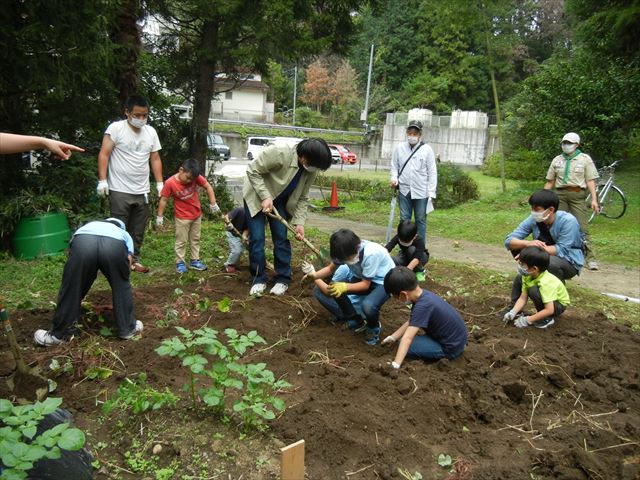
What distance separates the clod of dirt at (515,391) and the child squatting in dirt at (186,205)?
353cm

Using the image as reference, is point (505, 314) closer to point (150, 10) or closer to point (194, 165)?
point (194, 165)

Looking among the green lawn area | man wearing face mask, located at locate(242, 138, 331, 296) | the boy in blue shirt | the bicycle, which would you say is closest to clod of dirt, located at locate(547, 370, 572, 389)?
the boy in blue shirt

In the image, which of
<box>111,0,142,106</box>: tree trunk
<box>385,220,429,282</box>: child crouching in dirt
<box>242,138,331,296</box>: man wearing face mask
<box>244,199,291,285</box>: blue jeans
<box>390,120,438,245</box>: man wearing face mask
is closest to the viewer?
<box>242,138,331,296</box>: man wearing face mask

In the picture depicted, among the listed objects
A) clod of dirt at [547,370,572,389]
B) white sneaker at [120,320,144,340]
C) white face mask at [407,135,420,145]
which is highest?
white face mask at [407,135,420,145]

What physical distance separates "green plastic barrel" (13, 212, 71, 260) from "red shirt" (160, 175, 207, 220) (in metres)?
1.57

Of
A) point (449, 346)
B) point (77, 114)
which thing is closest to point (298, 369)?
point (449, 346)

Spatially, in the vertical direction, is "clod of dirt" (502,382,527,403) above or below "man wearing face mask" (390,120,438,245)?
below

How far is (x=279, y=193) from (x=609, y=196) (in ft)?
31.0

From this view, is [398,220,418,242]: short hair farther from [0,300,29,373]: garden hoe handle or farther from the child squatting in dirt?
[0,300,29,373]: garden hoe handle

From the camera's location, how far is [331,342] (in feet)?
14.0

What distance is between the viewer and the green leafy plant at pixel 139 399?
2.82m

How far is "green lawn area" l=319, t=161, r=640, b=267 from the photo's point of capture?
887 cm

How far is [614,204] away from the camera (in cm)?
1239

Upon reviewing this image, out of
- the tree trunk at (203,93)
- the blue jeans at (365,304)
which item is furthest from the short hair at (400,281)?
the tree trunk at (203,93)
